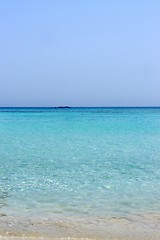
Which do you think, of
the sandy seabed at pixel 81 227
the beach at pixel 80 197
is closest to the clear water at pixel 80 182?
the beach at pixel 80 197

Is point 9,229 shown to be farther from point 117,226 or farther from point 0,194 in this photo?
point 0,194

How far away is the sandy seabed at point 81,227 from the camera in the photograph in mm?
6754

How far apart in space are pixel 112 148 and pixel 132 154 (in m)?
2.47

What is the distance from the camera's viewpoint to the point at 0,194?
9.77 m

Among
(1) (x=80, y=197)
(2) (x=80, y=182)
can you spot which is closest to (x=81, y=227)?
(1) (x=80, y=197)

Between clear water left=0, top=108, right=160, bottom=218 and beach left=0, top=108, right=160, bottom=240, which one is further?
clear water left=0, top=108, right=160, bottom=218

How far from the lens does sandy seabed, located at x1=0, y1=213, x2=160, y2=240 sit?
6.75 metres

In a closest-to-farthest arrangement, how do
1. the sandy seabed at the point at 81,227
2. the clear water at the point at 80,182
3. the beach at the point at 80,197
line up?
the sandy seabed at the point at 81,227, the beach at the point at 80,197, the clear water at the point at 80,182

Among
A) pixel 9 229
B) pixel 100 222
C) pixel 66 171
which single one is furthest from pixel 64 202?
pixel 66 171

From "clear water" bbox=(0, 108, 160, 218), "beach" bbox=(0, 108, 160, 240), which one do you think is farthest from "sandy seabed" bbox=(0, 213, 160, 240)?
"clear water" bbox=(0, 108, 160, 218)

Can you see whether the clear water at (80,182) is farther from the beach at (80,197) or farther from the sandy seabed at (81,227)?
the sandy seabed at (81,227)

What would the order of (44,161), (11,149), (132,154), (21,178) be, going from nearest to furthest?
1. (21,178)
2. (44,161)
3. (132,154)
4. (11,149)

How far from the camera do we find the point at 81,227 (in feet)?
24.0

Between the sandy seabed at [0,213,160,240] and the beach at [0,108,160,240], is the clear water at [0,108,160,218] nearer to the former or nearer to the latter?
the beach at [0,108,160,240]
